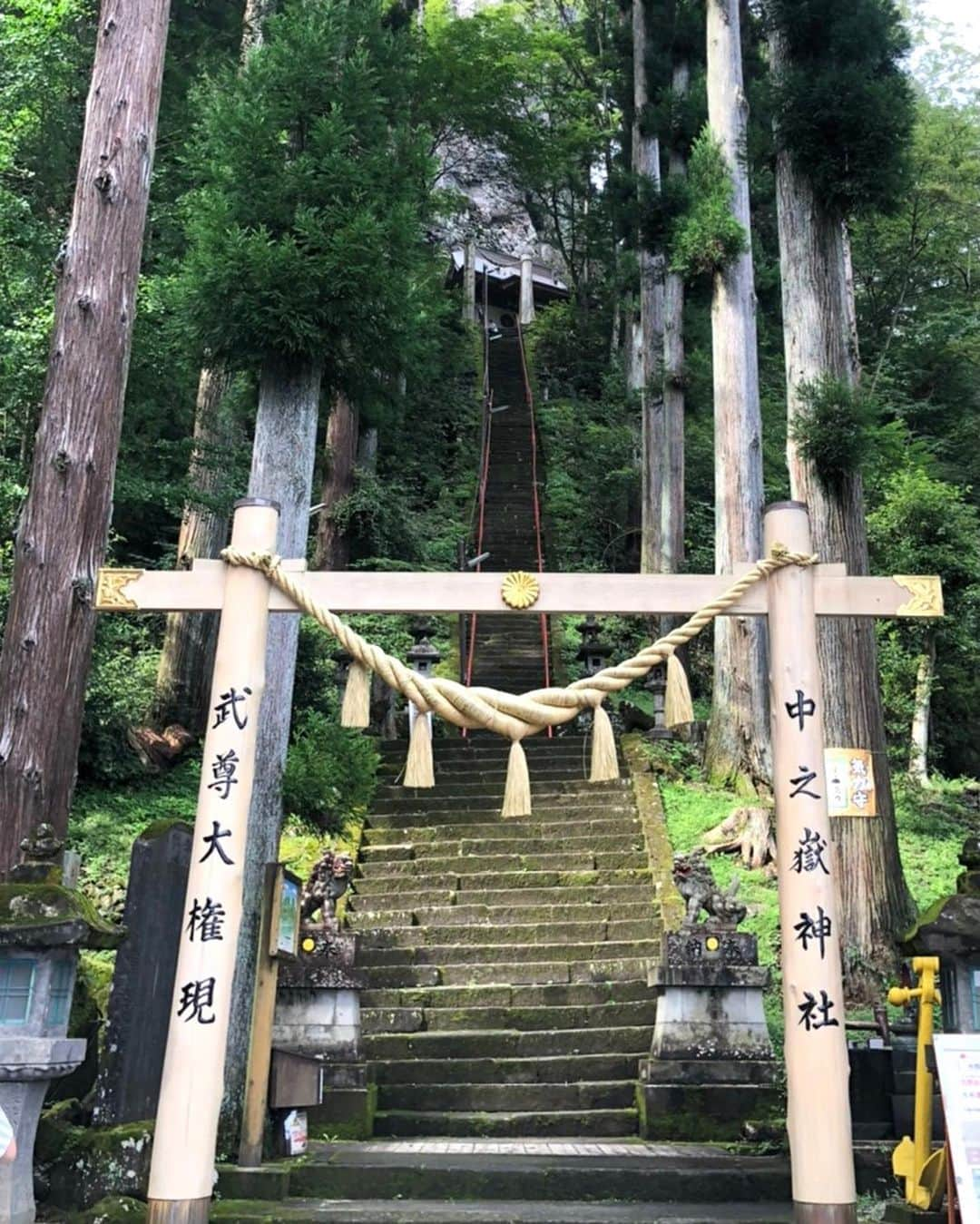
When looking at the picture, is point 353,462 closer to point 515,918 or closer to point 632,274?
point 632,274

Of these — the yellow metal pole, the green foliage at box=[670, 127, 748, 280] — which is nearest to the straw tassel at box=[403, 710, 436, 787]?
the yellow metal pole

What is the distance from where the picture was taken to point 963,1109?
12.0 feet

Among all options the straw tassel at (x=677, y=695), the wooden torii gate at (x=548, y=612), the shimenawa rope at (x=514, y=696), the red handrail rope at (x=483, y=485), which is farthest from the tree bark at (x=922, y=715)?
the straw tassel at (x=677, y=695)

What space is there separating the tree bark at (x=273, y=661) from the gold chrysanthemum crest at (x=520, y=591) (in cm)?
186

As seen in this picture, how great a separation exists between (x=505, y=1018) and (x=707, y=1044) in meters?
1.65

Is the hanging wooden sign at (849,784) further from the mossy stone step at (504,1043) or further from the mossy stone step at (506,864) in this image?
the mossy stone step at (506,864)

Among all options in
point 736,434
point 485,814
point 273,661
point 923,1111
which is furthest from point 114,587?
point 736,434

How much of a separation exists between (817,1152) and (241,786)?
2609 mm

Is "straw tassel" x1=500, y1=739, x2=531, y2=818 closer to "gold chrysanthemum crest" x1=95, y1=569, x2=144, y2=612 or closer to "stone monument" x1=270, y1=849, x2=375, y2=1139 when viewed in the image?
"gold chrysanthemum crest" x1=95, y1=569, x2=144, y2=612

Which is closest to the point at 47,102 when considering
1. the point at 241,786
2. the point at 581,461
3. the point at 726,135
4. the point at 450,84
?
the point at 726,135

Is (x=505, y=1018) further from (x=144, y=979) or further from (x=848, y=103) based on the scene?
(x=848, y=103)

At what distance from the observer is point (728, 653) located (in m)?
11.5

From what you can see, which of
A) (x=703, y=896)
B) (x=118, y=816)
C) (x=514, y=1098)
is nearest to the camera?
(x=514, y=1098)

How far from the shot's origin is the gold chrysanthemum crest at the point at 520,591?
4.61 m
